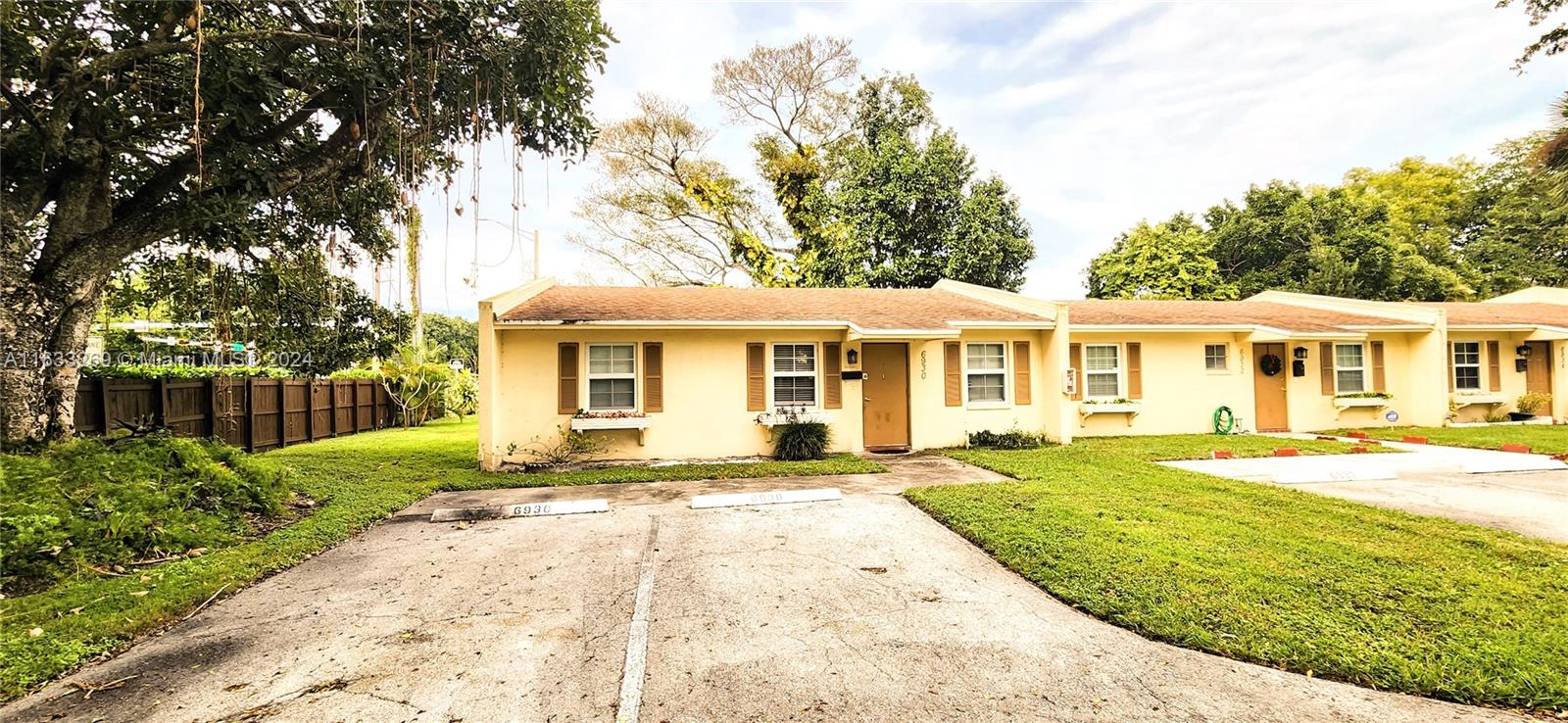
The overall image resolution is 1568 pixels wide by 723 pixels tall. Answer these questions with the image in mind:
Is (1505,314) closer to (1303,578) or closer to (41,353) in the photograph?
(1303,578)

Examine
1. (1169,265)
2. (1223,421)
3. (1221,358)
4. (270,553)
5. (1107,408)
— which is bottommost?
(270,553)

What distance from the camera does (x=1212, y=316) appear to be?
12.9 m

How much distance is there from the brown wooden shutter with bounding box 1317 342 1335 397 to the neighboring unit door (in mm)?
5317

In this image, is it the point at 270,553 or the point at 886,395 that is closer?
the point at 270,553

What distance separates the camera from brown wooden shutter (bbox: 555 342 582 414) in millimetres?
9297

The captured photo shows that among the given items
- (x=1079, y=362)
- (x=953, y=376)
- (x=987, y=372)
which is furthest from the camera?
(x=1079, y=362)

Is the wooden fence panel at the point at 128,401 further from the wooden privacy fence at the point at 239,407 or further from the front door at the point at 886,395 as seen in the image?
the front door at the point at 886,395

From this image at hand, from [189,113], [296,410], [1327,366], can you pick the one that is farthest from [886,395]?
[296,410]

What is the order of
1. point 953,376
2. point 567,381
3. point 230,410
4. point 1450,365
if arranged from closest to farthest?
point 567,381, point 230,410, point 953,376, point 1450,365

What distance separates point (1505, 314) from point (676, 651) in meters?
21.8

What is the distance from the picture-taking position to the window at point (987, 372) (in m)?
10.9

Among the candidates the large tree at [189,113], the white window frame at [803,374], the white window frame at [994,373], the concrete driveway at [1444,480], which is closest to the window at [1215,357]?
the concrete driveway at [1444,480]

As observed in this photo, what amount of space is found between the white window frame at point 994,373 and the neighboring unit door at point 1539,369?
43.6 feet

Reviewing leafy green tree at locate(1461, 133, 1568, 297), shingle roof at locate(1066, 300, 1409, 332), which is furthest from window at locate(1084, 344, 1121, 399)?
leafy green tree at locate(1461, 133, 1568, 297)
